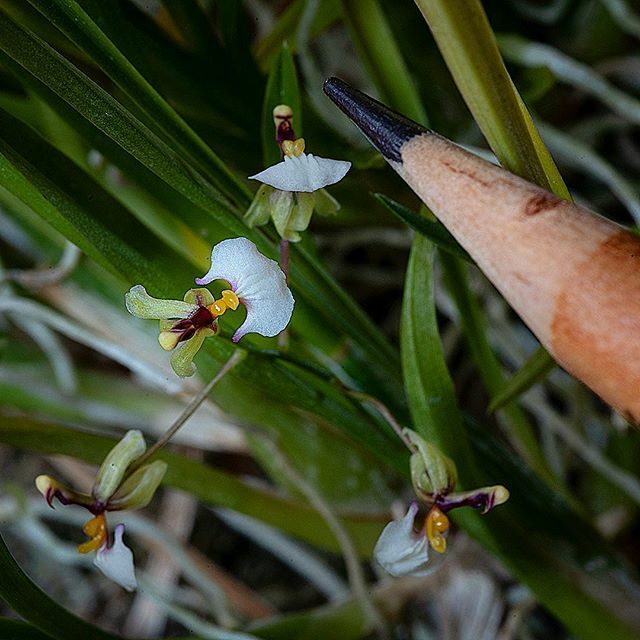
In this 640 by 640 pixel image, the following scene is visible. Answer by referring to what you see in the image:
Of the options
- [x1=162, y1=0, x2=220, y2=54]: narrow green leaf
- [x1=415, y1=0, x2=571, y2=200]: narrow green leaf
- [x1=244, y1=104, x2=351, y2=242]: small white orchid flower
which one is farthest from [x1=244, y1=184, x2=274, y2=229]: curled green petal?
[x1=162, y1=0, x2=220, y2=54]: narrow green leaf

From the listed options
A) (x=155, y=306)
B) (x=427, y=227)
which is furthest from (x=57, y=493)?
(x=427, y=227)

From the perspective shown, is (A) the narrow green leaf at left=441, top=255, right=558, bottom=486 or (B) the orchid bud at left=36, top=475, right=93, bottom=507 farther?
(A) the narrow green leaf at left=441, top=255, right=558, bottom=486

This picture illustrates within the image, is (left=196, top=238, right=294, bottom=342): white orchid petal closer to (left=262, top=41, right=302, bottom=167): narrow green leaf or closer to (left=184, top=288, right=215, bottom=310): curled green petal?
(left=184, top=288, right=215, bottom=310): curled green petal

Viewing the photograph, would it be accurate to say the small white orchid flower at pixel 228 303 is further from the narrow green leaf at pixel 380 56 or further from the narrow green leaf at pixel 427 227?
the narrow green leaf at pixel 380 56

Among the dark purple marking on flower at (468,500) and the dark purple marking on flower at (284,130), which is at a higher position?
the dark purple marking on flower at (284,130)

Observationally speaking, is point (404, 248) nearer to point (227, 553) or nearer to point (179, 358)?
point (227, 553)

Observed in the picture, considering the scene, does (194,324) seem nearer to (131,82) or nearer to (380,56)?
(131,82)

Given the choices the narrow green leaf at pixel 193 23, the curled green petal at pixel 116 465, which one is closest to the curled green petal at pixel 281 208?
the curled green petal at pixel 116 465
